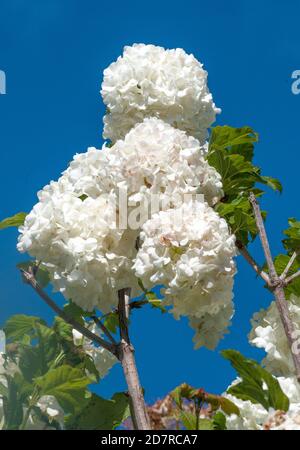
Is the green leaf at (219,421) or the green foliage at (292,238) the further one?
the green foliage at (292,238)

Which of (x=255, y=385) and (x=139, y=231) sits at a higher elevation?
(x=139, y=231)

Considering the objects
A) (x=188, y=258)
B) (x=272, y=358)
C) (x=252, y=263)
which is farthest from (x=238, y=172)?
(x=188, y=258)

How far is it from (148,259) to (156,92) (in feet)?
3.22

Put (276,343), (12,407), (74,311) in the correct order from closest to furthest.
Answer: (12,407)
(74,311)
(276,343)

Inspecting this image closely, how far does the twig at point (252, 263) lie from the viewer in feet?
10.1

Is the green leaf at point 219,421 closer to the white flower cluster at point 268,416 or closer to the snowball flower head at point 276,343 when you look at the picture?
the white flower cluster at point 268,416

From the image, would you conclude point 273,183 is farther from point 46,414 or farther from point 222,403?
point 46,414

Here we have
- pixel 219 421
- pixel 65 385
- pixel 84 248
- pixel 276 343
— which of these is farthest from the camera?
pixel 276 343

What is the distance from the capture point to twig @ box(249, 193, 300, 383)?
8.87 feet

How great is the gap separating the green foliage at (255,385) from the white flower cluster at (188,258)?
0.30 metres

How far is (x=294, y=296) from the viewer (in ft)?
10.5

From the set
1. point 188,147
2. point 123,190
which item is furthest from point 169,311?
point 188,147

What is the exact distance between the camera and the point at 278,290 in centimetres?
288

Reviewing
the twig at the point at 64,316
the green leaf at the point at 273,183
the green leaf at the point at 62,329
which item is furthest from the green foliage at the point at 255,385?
the green leaf at the point at 273,183
